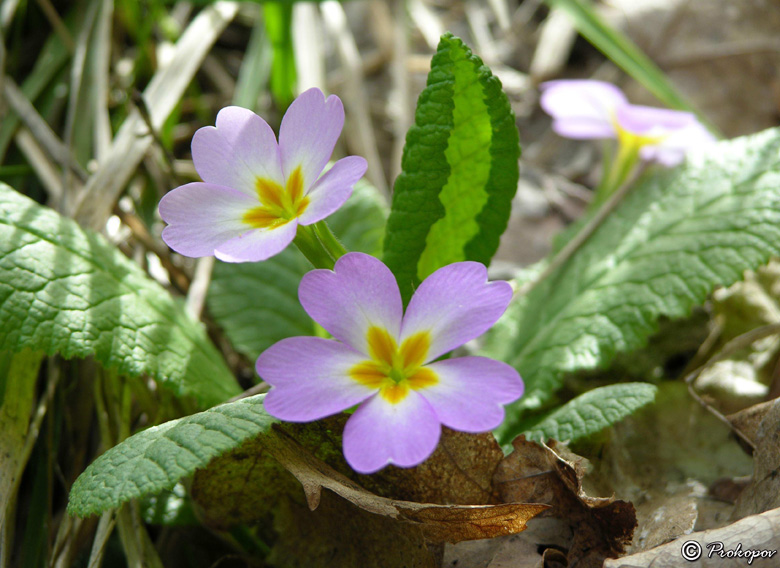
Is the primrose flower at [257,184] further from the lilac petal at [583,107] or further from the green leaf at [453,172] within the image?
the lilac petal at [583,107]

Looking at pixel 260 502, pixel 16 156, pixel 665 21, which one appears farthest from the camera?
pixel 665 21

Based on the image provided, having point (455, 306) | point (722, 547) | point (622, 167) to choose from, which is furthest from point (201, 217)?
point (622, 167)

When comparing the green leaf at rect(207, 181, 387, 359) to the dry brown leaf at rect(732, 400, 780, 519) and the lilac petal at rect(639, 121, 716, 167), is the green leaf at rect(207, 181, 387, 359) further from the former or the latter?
the dry brown leaf at rect(732, 400, 780, 519)

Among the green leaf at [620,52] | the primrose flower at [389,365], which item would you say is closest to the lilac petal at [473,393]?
the primrose flower at [389,365]

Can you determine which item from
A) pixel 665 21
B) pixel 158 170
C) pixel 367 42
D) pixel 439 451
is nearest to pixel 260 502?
pixel 439 451

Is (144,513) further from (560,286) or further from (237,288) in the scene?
(560,286)

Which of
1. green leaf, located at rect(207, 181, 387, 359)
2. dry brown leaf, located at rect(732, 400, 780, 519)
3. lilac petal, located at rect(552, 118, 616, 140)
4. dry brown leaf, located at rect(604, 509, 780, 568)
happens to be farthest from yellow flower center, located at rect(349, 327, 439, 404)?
lilac petal, located at rect(552, 118, 616, 140)
